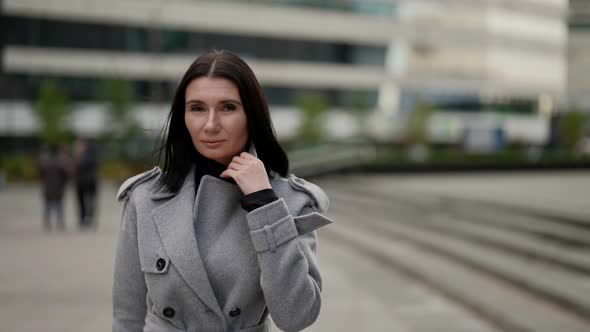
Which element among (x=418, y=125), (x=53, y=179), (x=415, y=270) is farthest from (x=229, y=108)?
(x=418, y=125)

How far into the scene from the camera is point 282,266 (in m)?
1.64

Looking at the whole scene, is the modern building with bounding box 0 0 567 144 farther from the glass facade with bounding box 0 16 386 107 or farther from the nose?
the nose

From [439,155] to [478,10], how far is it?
20539 mm

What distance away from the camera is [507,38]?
48062mm

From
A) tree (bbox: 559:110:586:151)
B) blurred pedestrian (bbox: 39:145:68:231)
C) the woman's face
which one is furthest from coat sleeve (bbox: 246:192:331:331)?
tree (bbox: 559:110:586:151)

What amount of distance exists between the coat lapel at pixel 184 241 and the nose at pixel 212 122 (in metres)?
0.23

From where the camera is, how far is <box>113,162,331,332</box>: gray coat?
1.66 metres

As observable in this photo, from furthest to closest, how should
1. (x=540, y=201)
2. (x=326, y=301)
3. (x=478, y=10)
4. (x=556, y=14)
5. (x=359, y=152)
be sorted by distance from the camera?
(x=556, y=14)
(x=478, y=10)
(x=359, y=152)
(x=540, y=201)
(x=326, y=301)

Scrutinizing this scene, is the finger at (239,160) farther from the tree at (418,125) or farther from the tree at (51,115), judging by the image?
the tree at (418,125)

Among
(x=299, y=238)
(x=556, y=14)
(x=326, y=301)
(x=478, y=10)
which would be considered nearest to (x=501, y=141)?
(x=478, y=10)

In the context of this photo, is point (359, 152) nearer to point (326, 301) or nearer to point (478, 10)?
point (326, 301)

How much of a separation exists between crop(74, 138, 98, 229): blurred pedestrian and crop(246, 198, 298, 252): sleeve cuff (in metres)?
11.8

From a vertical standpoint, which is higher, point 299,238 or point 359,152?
point 299,238

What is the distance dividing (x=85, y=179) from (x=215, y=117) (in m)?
12.0
